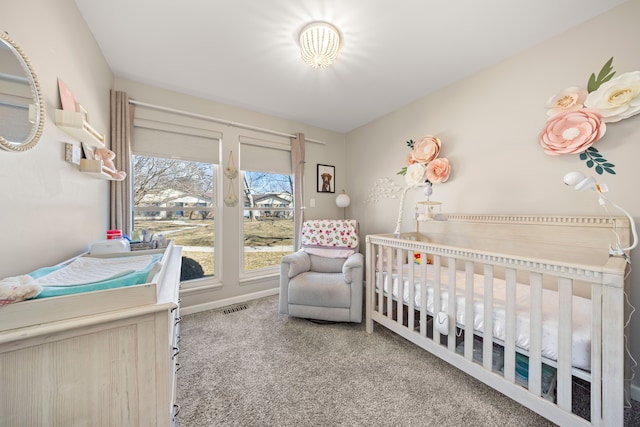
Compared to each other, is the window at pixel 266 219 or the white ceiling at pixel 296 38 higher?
the white ceiling at pixel 296 38

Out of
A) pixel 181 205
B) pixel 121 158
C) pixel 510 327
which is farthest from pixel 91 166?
pixel 510 327

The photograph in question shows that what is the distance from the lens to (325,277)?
2.26 meters

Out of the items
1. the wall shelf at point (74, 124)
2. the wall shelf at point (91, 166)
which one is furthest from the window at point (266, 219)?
the wall shelf at point (74, 124)

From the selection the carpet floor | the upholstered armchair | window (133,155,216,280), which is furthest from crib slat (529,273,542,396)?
window (133,155,216,280)

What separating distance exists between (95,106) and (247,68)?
3.88 ft

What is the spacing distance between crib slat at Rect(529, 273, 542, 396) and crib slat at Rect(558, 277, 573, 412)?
2.8 inches

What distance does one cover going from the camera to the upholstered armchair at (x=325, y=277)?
209 centimetres

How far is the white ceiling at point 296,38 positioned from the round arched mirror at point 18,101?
2.80ft

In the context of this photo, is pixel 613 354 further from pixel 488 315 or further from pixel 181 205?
pixel 181 205

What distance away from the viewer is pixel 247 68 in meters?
1.95

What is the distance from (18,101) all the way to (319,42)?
152cm

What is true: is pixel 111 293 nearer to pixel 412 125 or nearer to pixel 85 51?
pixel 85 51

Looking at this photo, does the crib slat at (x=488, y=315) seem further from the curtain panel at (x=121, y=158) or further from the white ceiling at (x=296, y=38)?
the curtain panel at (x=121, y=158)

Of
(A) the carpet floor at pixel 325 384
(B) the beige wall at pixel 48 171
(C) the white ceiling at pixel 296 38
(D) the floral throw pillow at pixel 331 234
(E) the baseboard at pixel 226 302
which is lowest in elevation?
(A) the carpet floor at pixel 325 384
